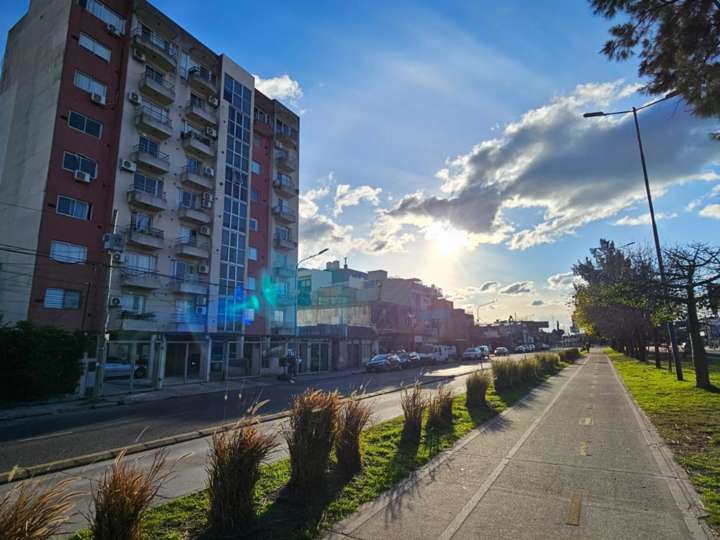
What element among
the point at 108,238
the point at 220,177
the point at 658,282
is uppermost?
the point at 220,177

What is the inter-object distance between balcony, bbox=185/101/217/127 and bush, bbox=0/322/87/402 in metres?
22.9

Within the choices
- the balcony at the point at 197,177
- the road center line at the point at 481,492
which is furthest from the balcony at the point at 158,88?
the road center line at the point at 481,492

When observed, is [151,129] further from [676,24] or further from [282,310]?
[676,24]

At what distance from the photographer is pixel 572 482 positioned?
21.2ft

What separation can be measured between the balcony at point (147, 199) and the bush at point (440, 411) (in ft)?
91.5

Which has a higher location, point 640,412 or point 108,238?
point 108,238

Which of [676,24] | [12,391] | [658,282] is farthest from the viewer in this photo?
[12,391]

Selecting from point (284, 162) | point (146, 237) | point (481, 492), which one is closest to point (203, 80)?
point (284, 162)

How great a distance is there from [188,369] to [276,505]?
1036 inches

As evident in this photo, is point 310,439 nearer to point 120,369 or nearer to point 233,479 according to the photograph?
point 233,479

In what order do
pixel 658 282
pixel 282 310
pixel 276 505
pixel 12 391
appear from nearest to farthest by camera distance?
1. pixel 276 505
2. pixel 658 282
3. pixel 12 391
4. pixel 282 310

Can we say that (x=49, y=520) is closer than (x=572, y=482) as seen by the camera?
Yes

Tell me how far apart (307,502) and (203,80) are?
39.7 m

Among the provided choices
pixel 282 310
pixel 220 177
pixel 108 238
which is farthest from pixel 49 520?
pixel 282 310
